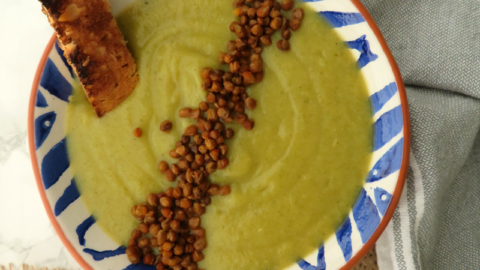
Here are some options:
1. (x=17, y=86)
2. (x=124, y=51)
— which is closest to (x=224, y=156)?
(x=124, y=51)

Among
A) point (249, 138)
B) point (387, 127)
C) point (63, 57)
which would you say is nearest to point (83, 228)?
point (63, 57)

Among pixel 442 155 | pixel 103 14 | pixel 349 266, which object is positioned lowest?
pixel 349 266

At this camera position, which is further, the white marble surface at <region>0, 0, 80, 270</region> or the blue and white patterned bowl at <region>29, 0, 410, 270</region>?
the white marble surface at <region>0, 0, 80, 270</region>

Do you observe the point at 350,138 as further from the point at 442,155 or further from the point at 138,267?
the point at 138,267

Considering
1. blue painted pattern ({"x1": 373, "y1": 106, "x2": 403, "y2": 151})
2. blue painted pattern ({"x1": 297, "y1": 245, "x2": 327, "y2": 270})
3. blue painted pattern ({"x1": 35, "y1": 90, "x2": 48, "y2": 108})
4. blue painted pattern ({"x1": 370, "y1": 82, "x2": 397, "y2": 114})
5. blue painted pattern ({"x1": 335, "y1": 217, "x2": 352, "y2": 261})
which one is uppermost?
blue painted pattern ({"x1": 35, "y1": 90, "x2": 48, "y2": 108})

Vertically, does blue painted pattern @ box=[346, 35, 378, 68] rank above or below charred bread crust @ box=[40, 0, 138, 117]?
below

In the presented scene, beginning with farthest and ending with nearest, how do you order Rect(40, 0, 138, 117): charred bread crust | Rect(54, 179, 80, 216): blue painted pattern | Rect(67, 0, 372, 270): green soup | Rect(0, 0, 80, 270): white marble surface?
Rect(0, 0, 80, 270): white marble surface → Rect(54, 179, 80, 216): blue painted pattern → Rect(67, 0, 372, 270): green soup → Rect(40, 0, 138, 117): charred bread crust

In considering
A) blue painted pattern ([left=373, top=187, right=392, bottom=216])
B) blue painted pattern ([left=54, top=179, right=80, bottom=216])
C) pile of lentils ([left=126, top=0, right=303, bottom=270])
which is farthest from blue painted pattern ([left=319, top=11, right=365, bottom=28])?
blue painted pattern ([left=54, top=179, right=80, bottom=216])

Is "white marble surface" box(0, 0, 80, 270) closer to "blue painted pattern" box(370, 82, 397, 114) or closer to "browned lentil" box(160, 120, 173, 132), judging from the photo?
"browned lentil" box(160, 120, 173, 132)

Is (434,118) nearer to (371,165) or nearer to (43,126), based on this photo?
(371,165)
